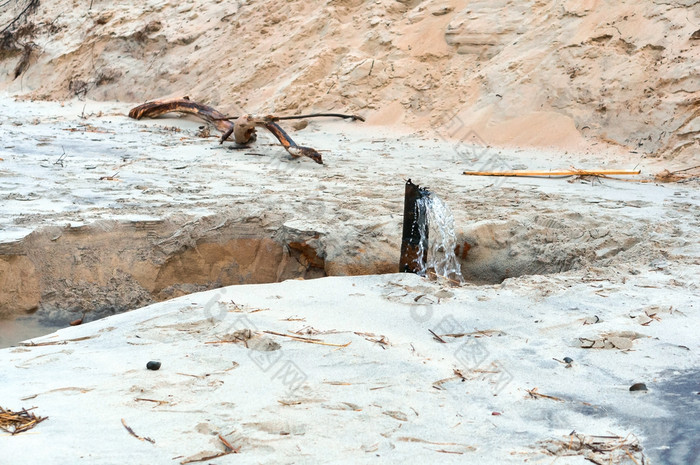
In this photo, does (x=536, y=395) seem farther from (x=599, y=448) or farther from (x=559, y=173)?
(x=559, y=173)

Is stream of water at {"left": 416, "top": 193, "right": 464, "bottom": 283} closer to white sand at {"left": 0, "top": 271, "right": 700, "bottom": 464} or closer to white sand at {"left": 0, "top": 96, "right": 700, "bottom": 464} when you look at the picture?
white sand at {"left": 0, "top": 96, "right": 700, "bottom": 464}

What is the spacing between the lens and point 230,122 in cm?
764

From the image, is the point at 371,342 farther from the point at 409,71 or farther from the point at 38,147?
the point at 409,71

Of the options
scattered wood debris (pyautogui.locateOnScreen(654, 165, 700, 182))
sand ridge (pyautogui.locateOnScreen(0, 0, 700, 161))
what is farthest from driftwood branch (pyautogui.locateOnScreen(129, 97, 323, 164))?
scattered wood debris (pyautogui.locateOnScreen(654, 165, 700, 182))

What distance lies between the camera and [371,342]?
2.45m

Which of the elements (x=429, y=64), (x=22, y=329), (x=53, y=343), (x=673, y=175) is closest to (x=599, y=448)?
(x=53, y=343)

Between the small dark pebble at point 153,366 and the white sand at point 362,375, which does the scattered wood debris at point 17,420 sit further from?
the small dark pebble at point 153,366

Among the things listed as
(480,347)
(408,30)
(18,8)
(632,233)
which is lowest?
(632,233)

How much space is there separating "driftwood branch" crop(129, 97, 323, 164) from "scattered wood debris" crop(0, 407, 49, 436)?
14.7 feet

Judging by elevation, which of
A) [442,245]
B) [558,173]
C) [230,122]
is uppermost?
[230,122]

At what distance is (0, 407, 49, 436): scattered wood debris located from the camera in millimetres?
1695

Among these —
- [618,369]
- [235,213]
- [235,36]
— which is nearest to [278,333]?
[618,369]

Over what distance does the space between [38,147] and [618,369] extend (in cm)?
555

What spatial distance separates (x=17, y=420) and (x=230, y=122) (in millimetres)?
6170
